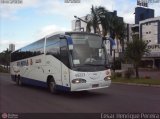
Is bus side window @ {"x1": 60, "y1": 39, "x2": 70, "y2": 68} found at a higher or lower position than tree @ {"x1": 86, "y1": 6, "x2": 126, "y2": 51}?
lower

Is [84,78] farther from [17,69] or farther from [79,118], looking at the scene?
[17,69]

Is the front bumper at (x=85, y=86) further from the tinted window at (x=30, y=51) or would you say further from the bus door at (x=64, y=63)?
the tinted window at (x=30, y=51)

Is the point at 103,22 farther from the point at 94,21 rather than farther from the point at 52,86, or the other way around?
the point at 52,86

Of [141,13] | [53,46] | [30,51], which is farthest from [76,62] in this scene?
[141,13]

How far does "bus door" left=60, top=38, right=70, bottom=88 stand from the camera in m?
15.8

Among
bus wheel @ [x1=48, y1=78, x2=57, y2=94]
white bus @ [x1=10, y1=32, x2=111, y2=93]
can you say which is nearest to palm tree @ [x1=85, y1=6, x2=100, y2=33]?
white bus @ [x1=10, y1=32, x2=111, y2=93]

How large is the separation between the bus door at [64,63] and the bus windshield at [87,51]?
0.45 meters

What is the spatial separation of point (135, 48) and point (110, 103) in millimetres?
21996

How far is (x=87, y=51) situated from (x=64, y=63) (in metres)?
1.24

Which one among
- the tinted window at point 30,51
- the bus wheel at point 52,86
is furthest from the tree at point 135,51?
the bus wheel at point 52,86

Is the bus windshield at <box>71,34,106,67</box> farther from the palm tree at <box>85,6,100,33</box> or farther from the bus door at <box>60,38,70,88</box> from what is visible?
the palm tree at <box>85,6,100,33</box>

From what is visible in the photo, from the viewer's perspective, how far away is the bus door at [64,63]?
1583cm

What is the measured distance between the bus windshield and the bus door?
1.48 feet

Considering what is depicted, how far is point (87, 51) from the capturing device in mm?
15930
